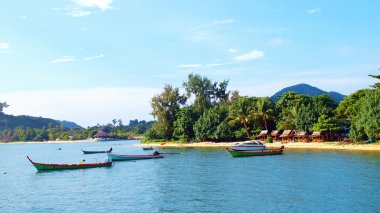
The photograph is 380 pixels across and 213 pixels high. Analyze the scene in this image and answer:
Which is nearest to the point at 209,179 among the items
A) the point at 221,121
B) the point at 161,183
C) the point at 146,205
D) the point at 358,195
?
the point at 161,183

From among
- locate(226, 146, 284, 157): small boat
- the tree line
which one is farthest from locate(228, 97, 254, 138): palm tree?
locate(226, 146, 284, 157): small boat

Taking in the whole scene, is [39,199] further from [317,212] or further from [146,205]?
[317,212]

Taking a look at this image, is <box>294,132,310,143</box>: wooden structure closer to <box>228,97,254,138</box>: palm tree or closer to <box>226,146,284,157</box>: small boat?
<box>228,97,254,138</box>: palm tree

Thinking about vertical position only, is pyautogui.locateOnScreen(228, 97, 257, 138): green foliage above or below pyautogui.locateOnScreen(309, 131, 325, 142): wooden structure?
above

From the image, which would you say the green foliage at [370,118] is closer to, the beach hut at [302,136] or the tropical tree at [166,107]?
the beach hut at [302,136]

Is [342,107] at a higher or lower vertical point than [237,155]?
higher

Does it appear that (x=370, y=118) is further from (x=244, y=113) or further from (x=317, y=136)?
(x=244, y=113)

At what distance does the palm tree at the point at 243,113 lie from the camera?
9175cm

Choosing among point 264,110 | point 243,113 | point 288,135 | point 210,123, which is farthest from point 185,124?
point 288,135

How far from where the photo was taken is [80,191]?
3509cm

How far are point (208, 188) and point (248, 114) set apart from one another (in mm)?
60013

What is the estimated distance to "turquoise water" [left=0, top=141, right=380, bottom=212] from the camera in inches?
1076

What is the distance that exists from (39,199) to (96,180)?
9.90 m

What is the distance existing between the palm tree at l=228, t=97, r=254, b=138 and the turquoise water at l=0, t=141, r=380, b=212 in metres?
41.4
